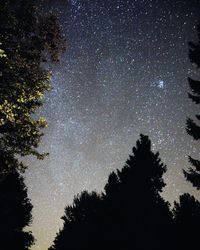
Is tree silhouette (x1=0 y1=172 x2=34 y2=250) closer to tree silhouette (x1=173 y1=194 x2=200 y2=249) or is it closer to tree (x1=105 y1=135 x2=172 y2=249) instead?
tree (x1=105 y1=135 x2=172 y2=249)

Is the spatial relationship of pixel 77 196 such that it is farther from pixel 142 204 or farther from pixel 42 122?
pixel 42 122

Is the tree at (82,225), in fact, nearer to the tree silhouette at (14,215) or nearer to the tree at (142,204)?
the tree at (142,204)

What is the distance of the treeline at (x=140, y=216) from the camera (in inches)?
719

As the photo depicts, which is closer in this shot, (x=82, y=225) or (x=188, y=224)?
(x=188, y=224)

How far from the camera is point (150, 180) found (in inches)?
986

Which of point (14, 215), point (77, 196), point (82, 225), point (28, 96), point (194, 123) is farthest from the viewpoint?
point (77, 196)

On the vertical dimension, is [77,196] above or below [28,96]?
above

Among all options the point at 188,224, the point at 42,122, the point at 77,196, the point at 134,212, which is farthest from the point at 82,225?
the point at 42,122

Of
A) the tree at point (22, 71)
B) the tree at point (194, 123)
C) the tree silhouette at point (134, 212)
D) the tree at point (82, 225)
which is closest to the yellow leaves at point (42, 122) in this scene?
the tree at point (22, 71)

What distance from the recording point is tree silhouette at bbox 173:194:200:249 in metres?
16.3

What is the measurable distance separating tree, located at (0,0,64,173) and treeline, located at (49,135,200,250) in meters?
9.26

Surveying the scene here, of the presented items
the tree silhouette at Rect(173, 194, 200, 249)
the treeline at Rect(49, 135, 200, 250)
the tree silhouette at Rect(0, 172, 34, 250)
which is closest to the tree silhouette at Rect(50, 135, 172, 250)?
the treeline at Rect(49, 135, 200, 250)

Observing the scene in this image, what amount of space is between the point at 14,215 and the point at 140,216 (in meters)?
10.4

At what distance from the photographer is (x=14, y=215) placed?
2675cm
